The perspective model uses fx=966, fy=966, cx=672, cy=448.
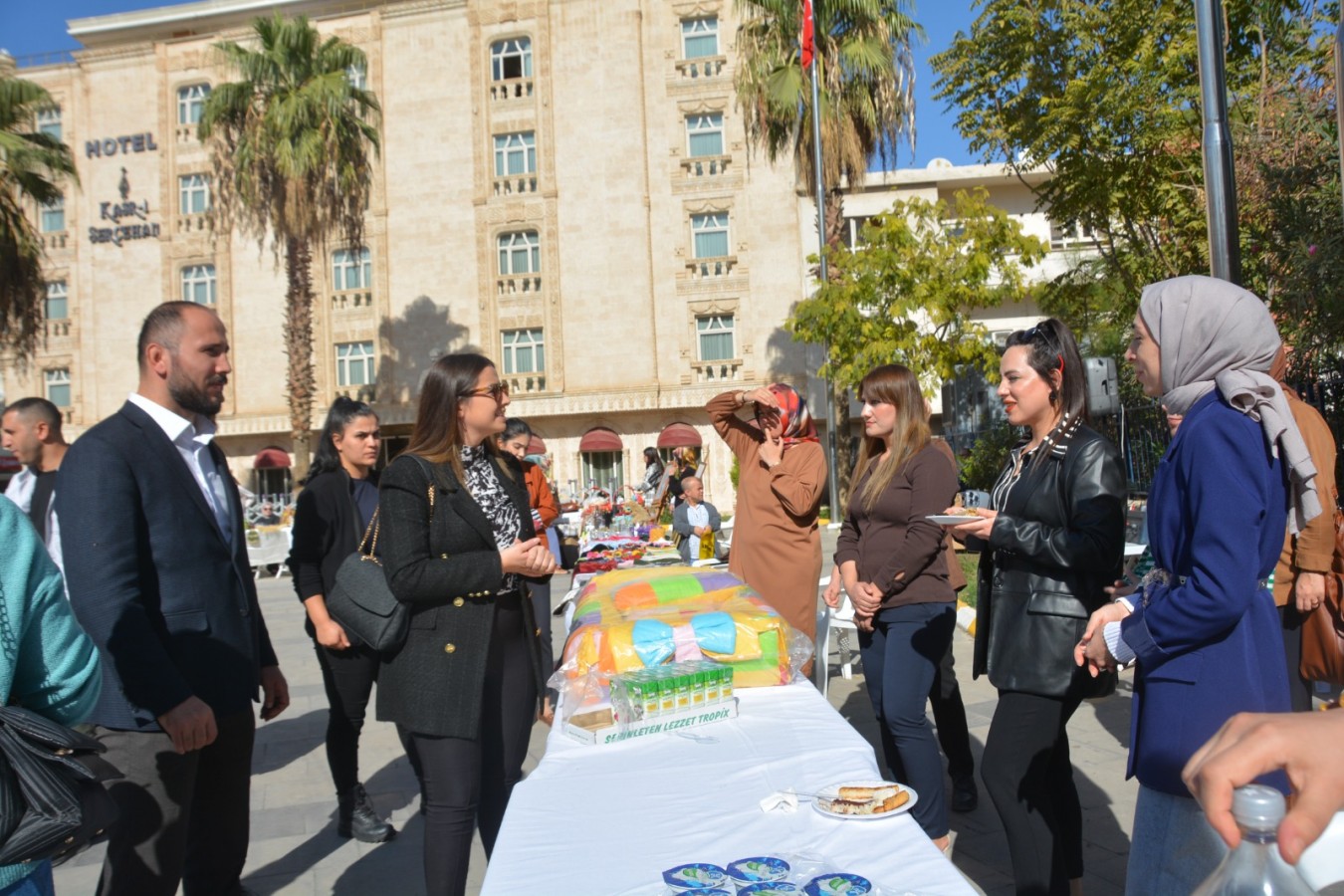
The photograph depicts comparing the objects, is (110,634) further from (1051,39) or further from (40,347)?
(40,347)

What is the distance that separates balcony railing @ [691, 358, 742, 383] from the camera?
32000 millimetres

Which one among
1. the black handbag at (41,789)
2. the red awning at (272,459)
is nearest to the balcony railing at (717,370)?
the red awning at (272,459)

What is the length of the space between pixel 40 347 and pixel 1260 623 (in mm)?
41369

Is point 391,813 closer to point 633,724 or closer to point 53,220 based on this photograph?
point 633,724

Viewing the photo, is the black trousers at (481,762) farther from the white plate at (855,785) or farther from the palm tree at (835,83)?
the palm tree at (835,83)

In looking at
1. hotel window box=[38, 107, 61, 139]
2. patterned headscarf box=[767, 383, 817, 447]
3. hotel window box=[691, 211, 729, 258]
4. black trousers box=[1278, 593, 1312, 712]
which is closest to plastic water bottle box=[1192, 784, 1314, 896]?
patterned headscarf box=[767, 383, 817, 447]

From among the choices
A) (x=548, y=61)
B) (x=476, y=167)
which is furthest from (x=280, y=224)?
(x=548, y=61)

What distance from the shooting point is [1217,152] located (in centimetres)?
562

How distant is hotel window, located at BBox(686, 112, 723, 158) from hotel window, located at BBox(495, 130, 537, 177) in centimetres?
530

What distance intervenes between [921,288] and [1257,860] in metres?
19.8

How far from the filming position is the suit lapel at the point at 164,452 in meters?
2.92

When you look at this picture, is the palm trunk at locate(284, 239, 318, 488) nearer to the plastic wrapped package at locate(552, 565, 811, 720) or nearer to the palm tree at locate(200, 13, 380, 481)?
the palm tree at locate(200, 13, 380, 481)

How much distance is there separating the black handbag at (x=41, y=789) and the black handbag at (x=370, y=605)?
4.33ft

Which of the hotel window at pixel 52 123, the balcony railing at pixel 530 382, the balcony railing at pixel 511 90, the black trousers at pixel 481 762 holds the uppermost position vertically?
the hotel window at pixel 52 123
